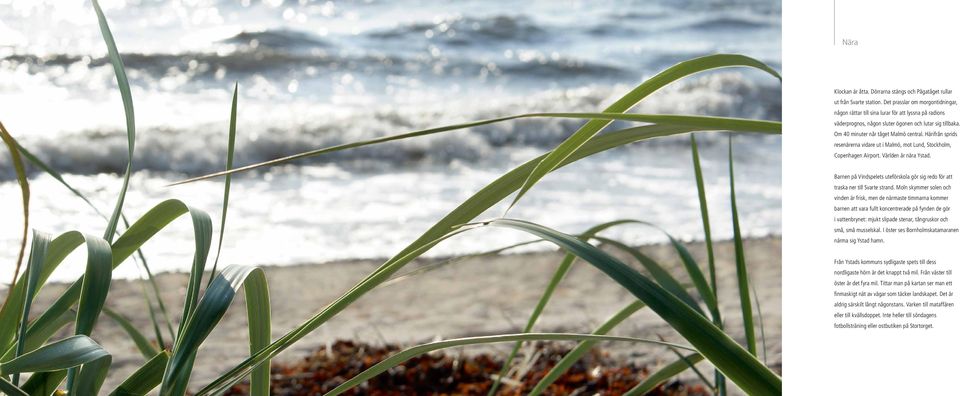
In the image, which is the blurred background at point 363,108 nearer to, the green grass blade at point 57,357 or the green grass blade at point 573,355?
the green grass blade at point 573,355

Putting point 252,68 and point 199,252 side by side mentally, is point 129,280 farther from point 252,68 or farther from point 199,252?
point 252,68

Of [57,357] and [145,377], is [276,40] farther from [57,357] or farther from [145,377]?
[57,357]

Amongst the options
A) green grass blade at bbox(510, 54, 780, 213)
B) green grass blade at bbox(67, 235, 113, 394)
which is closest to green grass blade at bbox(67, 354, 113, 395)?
green grass blade at bbox(67, 235, 113, 394)

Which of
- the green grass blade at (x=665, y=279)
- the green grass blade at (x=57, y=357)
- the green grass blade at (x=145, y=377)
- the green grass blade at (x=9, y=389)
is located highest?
the green grass blade at (x=665, y=279)

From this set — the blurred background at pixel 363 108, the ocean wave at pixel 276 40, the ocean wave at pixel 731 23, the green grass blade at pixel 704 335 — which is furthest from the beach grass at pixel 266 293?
the ocean wave at pixel 731 23

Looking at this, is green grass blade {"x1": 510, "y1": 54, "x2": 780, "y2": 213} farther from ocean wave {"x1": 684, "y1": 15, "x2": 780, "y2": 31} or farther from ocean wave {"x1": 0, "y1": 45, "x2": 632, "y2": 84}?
ocean wave {"x1": 684, "y1": 15, "x2": 780, "y2": 31}

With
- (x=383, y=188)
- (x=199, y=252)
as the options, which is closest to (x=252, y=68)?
(x=383, y=188)
